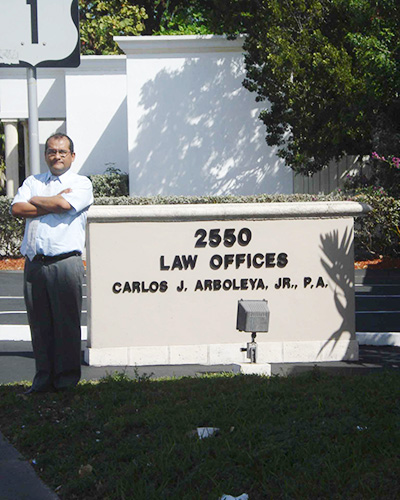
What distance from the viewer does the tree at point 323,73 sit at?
1666 centimetres

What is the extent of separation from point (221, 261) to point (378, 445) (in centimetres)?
402

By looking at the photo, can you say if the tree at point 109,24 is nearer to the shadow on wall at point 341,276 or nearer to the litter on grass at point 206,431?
the shadow on wall at point 341,276

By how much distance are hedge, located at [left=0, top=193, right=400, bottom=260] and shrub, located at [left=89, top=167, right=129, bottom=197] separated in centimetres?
178

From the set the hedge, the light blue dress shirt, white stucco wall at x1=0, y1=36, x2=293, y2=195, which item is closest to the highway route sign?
the light blue dress shirt

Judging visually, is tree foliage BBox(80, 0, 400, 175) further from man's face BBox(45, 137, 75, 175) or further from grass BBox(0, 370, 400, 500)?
grass BBox(0, 370, 400, 500)

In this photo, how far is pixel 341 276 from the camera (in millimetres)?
8508

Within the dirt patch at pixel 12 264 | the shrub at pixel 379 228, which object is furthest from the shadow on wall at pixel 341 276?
the dirt patch at pixel 12 264

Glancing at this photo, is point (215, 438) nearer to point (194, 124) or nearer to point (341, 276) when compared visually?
point (341, 276)

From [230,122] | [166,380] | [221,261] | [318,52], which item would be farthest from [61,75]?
[166,380]

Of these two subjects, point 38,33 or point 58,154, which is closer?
point 58,154

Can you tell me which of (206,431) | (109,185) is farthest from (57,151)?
(109,185)

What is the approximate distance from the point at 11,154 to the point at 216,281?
732 inches

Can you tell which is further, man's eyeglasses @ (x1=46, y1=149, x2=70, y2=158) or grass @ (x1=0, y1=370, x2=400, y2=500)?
man's eyeglasses @ (x1=46, y1=149, x2=70, y2=158)

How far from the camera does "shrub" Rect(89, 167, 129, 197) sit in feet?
68.7
